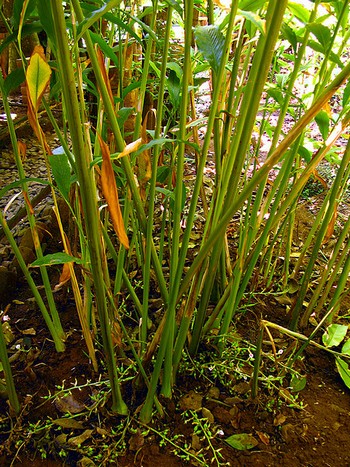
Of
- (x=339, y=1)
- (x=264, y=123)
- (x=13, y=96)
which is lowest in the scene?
(x=13, y=96)

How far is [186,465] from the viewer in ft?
2.31

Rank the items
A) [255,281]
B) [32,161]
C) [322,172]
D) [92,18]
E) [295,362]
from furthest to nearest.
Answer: [322,172] < [32,161] < [255,281] < [295,362] < [92,18]

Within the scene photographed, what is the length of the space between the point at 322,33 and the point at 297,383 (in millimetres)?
619

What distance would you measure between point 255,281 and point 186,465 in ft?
1.51

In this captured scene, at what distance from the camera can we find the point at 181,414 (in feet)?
2.54

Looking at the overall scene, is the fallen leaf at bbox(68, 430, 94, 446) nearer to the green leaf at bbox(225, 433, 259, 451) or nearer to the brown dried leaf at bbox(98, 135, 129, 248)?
the green leaf at bbox(225, 433, 259, 451)

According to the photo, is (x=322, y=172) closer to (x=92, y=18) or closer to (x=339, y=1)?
(x=339, y=1)

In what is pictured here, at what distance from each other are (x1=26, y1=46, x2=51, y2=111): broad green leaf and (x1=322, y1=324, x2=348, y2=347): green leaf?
74 centimetres

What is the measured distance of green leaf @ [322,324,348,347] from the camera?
2.93ft

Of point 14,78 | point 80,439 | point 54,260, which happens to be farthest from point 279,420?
point 14,78

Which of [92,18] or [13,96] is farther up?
[92,18]

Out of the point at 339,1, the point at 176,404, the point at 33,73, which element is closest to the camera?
the point at 33,73

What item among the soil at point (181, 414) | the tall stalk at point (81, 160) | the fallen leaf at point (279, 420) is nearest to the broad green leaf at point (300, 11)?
the tall stalk at point (81, 160)

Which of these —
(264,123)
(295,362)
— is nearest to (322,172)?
(264,123)
